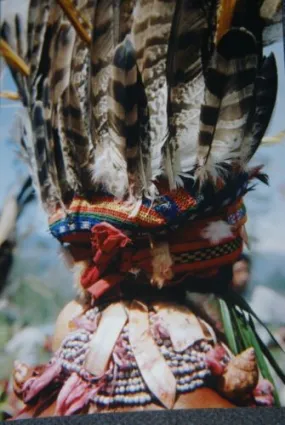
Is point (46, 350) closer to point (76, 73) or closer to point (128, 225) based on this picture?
point (128, 225)

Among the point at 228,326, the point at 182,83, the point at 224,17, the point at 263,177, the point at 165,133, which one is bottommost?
the point at 228,326

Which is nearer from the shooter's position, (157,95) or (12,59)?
(157,95)

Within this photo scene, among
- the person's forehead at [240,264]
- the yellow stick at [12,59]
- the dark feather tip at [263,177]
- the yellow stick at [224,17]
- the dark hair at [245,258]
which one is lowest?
the person's forehead at [240,264]

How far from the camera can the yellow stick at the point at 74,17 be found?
151cm

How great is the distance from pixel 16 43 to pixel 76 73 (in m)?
0.22

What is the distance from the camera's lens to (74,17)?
1.51 meters

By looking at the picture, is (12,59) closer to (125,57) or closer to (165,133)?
(125,57)

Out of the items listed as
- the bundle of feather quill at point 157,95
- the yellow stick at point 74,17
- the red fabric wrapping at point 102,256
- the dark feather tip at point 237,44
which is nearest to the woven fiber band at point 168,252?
the red fabric wrapping at point 102,256

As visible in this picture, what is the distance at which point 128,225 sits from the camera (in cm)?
149

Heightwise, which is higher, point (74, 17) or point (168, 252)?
point (74, 17)

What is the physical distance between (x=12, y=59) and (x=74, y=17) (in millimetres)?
221

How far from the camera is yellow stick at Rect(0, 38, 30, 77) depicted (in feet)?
5.25

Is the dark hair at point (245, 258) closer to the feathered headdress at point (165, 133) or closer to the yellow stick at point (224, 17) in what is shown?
the feathered headdress at point (165, 133)

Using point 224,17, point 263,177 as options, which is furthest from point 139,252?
point 224,17
